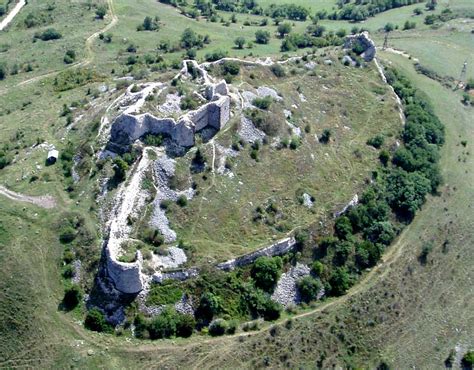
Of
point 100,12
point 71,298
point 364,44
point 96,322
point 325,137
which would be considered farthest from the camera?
point 100,12

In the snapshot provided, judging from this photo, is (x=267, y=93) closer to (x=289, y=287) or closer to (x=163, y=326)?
(x=289, y=287)

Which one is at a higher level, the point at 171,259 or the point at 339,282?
the point at 171,259

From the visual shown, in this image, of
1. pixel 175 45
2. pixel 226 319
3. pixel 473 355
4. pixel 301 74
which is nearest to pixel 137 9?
pixel 175 45

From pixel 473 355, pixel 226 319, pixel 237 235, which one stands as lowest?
pixel 473 355

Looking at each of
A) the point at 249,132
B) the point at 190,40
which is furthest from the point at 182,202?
the point at 190,40

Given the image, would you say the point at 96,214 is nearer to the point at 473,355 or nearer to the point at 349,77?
the point at 473,355

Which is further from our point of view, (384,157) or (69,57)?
(69,57)

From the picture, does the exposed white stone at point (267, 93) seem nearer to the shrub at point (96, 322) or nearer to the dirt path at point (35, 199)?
the dirt path at point (35, 199)
